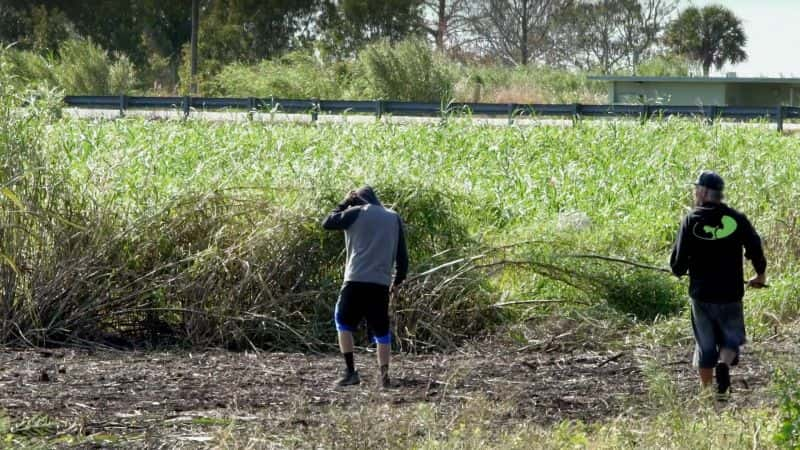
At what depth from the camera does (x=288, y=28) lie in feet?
196

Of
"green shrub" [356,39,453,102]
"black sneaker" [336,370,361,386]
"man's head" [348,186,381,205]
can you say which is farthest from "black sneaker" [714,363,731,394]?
"green shrub" [356,39,453,102]

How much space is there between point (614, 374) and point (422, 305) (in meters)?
2.18

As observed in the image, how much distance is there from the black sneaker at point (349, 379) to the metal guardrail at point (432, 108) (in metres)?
15.1

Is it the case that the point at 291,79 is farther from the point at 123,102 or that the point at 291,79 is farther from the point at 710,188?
the point at 710,188

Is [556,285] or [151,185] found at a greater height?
[151,185]

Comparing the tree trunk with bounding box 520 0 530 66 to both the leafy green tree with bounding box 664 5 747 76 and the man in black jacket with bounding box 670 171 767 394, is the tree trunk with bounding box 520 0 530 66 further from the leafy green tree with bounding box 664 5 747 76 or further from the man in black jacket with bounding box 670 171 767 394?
the man in black jacket with bounding box 670 171 767 394

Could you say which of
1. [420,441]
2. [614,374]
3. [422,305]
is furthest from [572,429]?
[422,305]

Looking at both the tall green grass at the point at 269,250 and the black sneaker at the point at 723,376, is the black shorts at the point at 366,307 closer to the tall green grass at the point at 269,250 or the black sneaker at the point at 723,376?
the tall green grass at the point at 269,250

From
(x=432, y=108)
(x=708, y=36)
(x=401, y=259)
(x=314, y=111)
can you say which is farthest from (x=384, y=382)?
(x=708, y=36)

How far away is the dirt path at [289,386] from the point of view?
26.1 ft

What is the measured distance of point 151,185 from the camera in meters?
12.2

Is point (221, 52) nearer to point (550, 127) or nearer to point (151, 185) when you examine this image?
point (550, 127)

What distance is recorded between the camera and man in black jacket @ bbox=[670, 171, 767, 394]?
8.52 metres

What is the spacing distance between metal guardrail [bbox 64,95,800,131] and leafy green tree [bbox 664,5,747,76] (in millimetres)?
43319
